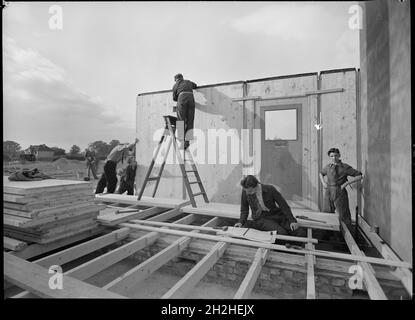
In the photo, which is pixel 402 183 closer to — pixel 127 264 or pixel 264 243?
pixel 264 243

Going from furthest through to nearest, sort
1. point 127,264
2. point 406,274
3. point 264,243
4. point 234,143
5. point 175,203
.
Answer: point 234,143, point 175,203, point 127,264, point 264,243, point 406,274

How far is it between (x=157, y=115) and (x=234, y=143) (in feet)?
7.41

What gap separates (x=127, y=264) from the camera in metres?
3.19

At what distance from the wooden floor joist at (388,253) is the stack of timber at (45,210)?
342 centimetres

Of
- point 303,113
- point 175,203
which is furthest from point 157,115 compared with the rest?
point 303,113

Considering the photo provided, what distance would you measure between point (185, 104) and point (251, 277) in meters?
3.30

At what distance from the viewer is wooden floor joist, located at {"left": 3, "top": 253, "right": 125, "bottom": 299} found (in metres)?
1.59

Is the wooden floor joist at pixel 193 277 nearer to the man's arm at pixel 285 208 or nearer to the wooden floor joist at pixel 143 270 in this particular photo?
the wooden floor joist at pixel 143 270

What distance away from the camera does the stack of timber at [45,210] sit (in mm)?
2406

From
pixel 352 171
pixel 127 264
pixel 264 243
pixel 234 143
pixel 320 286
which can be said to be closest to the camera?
pixel 320 286

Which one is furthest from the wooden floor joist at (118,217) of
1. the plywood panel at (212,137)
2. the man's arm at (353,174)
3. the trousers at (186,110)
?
the man's arm at (353,174)

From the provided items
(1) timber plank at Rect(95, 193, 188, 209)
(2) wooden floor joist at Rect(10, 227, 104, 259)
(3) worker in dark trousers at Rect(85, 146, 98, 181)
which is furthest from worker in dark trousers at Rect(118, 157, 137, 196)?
(3) worker in dark trousers at Rect(85, 146, 98, 181)
